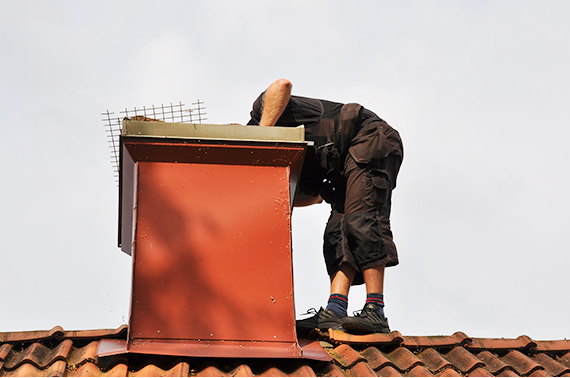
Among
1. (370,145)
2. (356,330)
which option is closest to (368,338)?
(356,330)

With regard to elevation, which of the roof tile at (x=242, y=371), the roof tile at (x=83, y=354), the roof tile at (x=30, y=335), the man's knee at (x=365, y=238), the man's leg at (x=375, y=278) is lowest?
the roof tile at (x=83, y=354)

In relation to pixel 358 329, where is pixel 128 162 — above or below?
above

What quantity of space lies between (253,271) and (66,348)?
3.57ft

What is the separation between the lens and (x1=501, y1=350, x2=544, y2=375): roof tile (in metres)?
3.83

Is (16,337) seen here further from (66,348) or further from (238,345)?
(238,345)

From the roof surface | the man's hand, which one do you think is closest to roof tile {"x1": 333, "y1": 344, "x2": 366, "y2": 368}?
the roof surface

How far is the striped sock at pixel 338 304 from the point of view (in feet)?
15.0

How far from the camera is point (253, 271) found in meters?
3.79

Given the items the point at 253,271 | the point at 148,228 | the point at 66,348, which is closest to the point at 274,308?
the point at 253,271

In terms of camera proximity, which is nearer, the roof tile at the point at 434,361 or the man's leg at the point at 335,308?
the roof tile at the point at 434,361

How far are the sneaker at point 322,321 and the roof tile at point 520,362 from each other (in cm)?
107

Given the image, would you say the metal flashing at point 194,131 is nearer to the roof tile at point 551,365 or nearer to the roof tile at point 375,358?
the roof tile at point 375,358

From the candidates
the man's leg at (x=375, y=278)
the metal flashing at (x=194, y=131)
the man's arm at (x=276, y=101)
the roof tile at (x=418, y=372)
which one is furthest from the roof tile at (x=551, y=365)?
the man's arm at (x=276, y=101)

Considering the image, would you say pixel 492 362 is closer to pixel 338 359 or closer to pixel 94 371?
pixel 338 359
